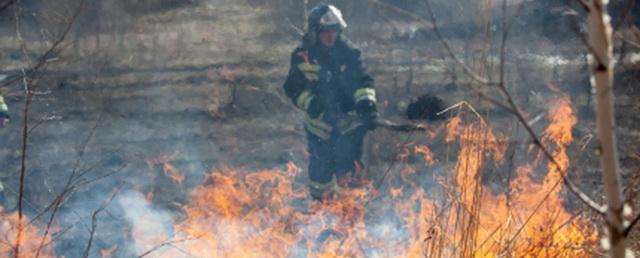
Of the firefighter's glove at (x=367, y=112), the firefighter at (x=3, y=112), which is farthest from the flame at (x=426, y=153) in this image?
the firefighter at (x=3, y=112)

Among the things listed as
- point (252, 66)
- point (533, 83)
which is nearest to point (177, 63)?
point (252, 66)

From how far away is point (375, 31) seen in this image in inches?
556

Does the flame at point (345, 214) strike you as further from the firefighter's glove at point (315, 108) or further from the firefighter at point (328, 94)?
the firefighter's glove at point (315, 108)

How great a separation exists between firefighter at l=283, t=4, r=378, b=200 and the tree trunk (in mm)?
5691

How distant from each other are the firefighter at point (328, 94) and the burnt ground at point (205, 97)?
3.77 ft

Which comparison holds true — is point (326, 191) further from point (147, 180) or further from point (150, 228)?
point (147, 180)

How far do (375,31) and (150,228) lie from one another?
7804 millimetres

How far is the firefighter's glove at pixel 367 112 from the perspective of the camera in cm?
729

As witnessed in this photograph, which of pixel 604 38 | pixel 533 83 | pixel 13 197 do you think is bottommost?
pixel 13 197

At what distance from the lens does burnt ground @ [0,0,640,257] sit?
363 inches

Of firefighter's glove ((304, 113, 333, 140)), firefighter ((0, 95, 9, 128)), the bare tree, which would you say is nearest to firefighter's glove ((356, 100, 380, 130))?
firefighter's glove ((304, 113, 333, 140))

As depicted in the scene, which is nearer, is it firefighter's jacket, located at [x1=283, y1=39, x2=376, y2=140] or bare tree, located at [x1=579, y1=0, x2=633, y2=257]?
bare tree, located at [x1=579, y1=0, x2=633, y2=257]

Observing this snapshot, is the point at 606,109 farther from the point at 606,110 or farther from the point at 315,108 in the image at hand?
the point at 315,108

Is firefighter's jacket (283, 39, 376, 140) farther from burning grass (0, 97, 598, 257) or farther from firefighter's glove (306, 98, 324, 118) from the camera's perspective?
burning grass (0, 97, 598, 257)
